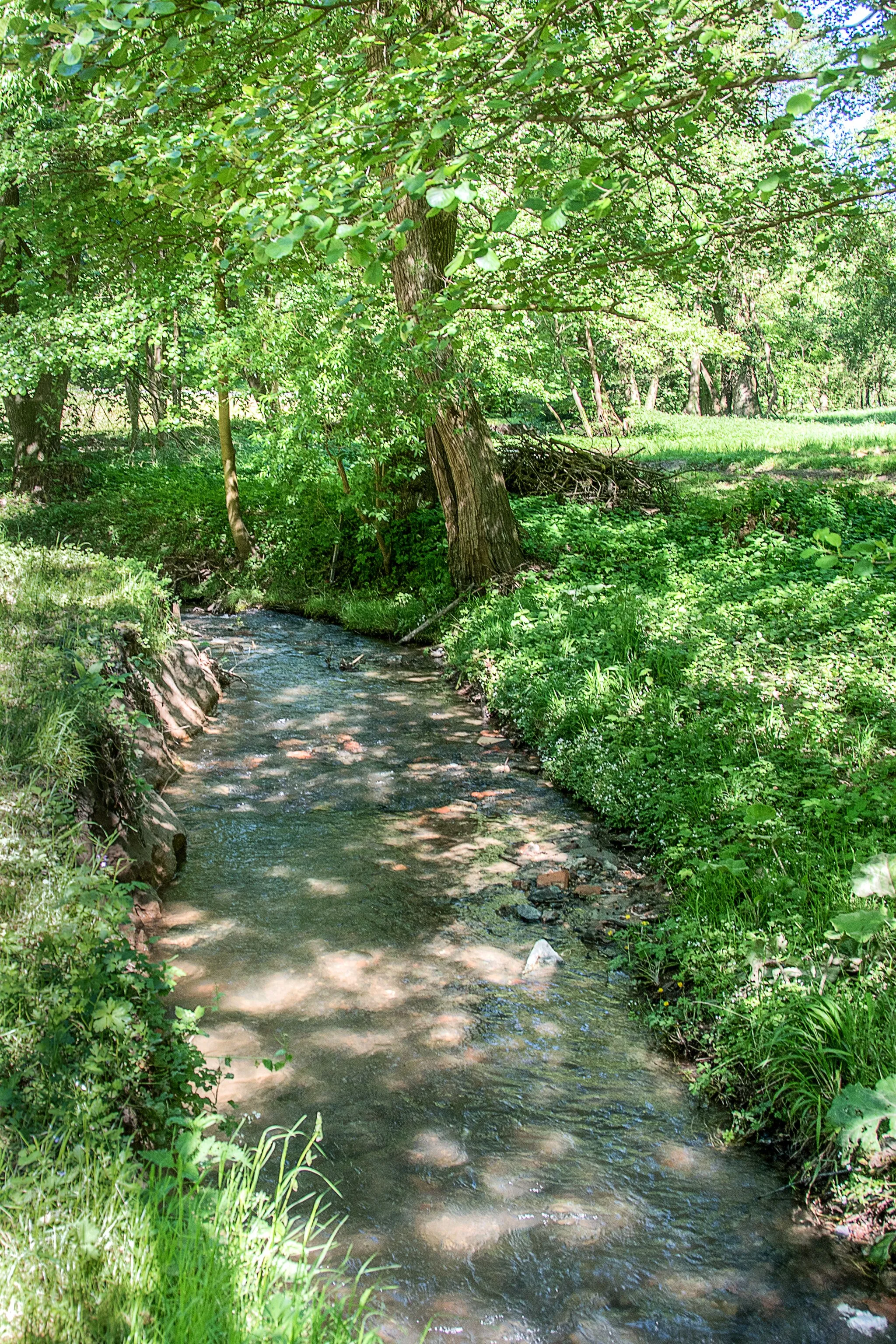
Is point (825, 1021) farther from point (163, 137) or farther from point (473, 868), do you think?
point (163, 137)

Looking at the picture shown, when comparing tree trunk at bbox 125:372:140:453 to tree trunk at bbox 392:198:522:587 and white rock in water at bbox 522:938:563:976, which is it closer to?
tree trunk at bbox 392:198:522:587

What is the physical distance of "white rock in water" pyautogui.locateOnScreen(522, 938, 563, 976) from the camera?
16.3 feet

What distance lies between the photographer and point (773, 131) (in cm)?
417

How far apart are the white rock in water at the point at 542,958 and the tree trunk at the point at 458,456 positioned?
23.8 feet

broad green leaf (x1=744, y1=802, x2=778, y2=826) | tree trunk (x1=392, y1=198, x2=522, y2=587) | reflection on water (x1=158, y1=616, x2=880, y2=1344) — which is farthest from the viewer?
tree trunk (x1=392, y1=198, x2=522, y2=587)

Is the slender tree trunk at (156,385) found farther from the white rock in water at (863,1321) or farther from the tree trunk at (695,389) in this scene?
the tree trunk at (695,389)

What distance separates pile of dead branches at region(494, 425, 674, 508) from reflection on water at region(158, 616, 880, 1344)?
8.07 m

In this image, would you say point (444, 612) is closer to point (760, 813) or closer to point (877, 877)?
point (760, 813)

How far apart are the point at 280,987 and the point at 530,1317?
6.95 feet

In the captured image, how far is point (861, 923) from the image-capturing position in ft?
12.4

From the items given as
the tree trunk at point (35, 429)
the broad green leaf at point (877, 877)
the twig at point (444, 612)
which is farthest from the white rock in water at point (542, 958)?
the tree trunk at point (35, 429)

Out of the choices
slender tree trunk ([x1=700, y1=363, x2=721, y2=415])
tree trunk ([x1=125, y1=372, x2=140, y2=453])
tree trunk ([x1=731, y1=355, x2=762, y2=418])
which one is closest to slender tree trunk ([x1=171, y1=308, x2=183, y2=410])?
tree trunk ([x1=125, y1=372, x2=140, y2=453])

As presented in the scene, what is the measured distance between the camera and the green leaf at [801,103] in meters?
3.39

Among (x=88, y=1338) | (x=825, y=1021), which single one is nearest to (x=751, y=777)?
(x=825, y=1021)
